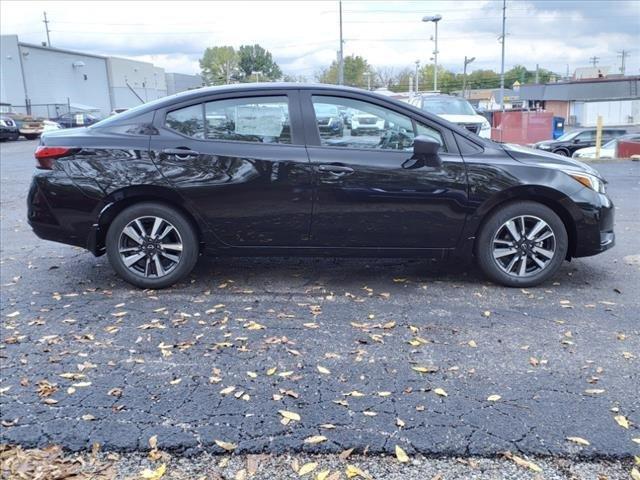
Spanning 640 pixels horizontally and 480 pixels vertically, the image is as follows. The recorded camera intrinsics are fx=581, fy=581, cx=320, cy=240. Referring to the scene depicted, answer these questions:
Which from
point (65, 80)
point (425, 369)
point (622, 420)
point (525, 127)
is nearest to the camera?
point (622, 420)

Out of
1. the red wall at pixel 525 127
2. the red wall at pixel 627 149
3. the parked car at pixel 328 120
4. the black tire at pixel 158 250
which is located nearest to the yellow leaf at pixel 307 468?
the black tire at pixel 158 250

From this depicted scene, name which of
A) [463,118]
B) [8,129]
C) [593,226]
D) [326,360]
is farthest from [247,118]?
[8,129]

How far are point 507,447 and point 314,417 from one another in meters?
0.93

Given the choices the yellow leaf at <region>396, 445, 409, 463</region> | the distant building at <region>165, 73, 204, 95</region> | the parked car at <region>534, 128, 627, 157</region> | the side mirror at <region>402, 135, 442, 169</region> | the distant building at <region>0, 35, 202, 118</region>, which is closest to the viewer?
the yellow leaf at <region>396, 445, 409, 463</region>

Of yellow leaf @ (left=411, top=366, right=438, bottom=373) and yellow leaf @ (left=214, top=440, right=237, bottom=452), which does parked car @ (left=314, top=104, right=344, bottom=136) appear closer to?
yellow leaf @ (left=411, top=366, right=438, bottom=373)

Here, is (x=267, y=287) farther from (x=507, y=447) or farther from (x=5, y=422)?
(x=507, y=447)

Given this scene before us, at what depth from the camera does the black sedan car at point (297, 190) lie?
472 cm

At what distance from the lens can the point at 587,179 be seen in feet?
15.9

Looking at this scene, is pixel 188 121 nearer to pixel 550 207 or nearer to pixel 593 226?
pixel 550 207

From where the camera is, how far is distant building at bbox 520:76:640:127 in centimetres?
5528

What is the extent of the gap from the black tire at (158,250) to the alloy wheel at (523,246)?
2544 millimetres

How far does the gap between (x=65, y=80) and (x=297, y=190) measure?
169ft

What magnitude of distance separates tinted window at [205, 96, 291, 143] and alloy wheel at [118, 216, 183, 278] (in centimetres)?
86

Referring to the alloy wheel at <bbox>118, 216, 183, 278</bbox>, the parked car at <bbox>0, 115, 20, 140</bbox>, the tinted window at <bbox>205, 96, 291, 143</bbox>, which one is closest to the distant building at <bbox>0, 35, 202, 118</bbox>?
the parked car at <bbox>0, 115, 20, 140</bbox>
